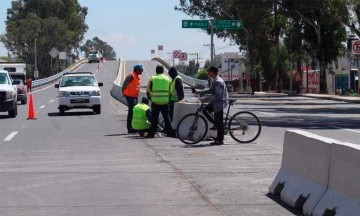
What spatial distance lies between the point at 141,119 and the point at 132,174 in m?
7.29

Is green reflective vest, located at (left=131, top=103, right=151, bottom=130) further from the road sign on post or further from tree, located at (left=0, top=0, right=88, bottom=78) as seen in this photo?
tree, located at (left=0, top=0, right=88, bottom=78)

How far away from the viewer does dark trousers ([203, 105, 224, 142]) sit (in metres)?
17.5

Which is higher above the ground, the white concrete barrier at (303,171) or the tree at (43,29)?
the tree at (43,29)

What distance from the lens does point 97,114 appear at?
32.2 m

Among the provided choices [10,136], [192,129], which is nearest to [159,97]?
[192,129]

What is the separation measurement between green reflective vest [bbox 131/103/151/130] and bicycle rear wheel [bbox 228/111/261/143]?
9.46 feet

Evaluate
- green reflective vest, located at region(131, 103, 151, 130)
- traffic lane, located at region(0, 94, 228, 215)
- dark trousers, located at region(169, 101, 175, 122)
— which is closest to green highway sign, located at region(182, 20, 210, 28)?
dark trousers, located at region(169, 101, 175, 122)

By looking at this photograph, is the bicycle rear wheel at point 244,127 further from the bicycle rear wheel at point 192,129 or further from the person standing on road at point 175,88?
the person standing on road at point 175,88

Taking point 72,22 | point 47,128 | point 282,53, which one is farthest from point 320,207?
point 72,22

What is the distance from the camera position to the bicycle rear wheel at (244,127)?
18031 mm

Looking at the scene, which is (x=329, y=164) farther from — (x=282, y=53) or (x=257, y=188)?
(x=282, y=53)

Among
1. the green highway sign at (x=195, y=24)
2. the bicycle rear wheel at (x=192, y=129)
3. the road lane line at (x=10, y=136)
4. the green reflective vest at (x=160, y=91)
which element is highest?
Answer: the green highway sign at (x=195, y=24)

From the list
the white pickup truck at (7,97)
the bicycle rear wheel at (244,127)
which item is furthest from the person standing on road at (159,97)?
the white pickup truck at (7,97)

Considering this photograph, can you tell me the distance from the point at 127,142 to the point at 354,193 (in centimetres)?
1160
